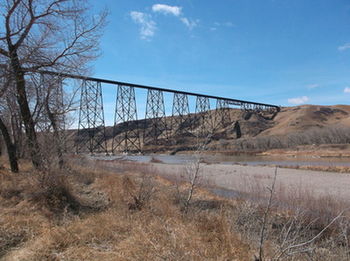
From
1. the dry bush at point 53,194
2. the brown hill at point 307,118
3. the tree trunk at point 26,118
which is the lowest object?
the dry bush at point 53,194

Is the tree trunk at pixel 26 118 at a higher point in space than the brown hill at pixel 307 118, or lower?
lower

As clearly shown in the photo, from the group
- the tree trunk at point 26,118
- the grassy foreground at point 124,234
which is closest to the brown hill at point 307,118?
the tree trunk at point 26,118

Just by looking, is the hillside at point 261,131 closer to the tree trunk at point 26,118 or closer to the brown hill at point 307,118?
the brown hill at point 307,118

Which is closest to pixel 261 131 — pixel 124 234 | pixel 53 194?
pixel 53 194

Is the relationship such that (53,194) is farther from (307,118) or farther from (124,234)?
(307,118)

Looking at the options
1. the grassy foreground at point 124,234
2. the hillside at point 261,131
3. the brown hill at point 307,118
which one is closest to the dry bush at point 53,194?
the grassy foreground at point 124,234

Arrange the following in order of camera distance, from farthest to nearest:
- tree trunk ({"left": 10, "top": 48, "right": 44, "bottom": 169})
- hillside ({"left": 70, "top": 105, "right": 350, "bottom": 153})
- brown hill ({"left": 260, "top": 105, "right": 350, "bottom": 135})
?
brown hill ({"left": 260, "top": 105, "right": 350, "bottom": 135}) < hillside ({"left": 70, "top": 105, "right": 350, "bottom": 153}) < tree trunk ({"left": 10, "top": 48, "right": 44, "bottom": 169})

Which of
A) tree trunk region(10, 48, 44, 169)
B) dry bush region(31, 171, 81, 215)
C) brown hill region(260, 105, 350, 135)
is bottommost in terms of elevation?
dry bush region(31, 171, 81, 215)

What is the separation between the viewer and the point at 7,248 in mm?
2664

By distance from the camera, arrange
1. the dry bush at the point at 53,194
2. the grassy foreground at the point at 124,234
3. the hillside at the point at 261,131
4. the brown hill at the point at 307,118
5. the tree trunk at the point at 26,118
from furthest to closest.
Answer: the brown hill at the point at 307,118 → the hillside at the point at 261,131 → the tree trunk at the point at 26,118 → the dry bush at the point at 53,194 → the grassy foreground at the point at 124,234

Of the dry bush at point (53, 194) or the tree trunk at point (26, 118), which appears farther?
the tree trunk at point (26, 118)

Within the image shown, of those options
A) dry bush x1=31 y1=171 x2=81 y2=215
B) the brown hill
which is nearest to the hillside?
the brown hill

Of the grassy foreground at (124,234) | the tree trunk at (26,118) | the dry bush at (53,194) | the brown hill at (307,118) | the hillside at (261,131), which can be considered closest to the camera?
the grassy foreground at (124,234)

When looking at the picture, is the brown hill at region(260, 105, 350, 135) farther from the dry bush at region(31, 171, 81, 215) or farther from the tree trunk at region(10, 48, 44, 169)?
the dry bush at region(31, 171, 81, 215)
